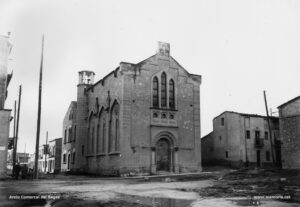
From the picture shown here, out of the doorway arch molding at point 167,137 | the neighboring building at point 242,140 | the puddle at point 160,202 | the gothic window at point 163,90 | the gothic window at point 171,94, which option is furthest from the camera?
the neighboring building at point 242,140

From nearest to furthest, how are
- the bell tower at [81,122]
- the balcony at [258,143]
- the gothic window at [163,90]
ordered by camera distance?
the gothic window at [163,90] < the bell tower at [81,122] < the balcony at [258,143]

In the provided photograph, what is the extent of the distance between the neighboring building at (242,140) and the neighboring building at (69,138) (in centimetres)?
2076

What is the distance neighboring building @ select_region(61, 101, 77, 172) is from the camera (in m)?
44.7

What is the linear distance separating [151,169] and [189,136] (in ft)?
18.0

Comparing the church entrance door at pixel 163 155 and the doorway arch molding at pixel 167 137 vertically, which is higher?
the doorway arch molding at pixel 167 137

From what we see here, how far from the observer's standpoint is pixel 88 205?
10.9m

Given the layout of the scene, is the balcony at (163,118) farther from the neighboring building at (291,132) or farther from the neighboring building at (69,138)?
the neighboring building at (69,138)

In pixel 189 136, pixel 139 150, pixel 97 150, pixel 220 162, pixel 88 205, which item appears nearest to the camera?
pixel 88 205

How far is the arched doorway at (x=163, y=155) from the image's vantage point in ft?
106

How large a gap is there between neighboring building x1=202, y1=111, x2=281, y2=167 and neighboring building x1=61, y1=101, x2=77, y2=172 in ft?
68.1

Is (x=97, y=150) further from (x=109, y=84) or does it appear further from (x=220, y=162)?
(x=220, y=162)

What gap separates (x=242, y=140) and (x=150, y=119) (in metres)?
20.2

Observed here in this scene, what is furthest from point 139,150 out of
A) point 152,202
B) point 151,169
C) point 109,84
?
point 152,202

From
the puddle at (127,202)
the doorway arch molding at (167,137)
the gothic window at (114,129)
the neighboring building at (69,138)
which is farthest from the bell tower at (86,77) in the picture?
the puddle at (127,202)
